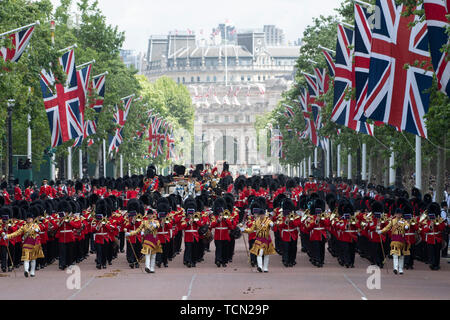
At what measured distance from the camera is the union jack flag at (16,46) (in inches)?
1278

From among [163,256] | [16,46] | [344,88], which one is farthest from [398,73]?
[16,46]

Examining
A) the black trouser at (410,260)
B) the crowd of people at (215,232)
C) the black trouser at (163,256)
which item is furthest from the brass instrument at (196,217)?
the black trouser at (410,260)

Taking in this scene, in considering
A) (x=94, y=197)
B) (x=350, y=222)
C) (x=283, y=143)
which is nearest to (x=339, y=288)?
(x=350, y=222)

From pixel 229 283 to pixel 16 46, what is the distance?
14334mm

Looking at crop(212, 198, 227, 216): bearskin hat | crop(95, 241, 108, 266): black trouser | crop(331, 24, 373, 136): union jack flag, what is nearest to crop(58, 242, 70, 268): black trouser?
crop(95, 241, 108, 266): black trouser

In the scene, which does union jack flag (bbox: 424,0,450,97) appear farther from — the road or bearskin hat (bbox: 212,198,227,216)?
bearskin hat (bbox: 212,198,227,216)

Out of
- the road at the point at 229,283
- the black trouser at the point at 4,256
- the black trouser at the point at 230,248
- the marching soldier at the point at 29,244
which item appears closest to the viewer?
the road at the point at 229,283

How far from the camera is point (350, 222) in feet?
83.7

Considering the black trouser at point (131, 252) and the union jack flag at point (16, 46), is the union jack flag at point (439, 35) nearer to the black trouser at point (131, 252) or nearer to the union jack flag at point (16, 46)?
the black trouser at point (131, 252)

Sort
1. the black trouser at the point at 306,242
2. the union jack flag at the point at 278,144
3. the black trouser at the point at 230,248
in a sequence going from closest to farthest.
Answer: the black trouser at the point at 230,248
the black trouser at the point at 306,242
the union jack flag at the point at 278,144

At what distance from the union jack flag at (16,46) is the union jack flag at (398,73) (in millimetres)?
11492

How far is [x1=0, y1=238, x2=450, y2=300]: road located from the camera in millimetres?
19156

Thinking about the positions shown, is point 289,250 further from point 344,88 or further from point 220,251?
point 344,88

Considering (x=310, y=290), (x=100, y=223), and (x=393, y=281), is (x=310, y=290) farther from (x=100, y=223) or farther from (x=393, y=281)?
(x=100, y=223)
